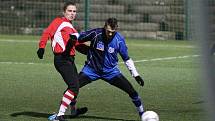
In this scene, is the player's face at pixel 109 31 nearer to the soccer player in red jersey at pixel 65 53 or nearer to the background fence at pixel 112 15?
the soccer player in red jersey at pixel 65 53

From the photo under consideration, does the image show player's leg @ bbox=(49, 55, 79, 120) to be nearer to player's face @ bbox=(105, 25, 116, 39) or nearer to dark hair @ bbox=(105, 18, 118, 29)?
player's face @ bbox=(105, 25, 116, 39)

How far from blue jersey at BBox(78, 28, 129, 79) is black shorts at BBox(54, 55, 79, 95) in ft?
0.62

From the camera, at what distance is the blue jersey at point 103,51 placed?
7.11 m

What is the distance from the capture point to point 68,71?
7125 mm

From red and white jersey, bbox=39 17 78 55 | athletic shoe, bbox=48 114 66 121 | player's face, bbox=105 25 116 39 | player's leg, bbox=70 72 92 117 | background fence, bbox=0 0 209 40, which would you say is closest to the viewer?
athletic shoe, bbox=48 114 66 121

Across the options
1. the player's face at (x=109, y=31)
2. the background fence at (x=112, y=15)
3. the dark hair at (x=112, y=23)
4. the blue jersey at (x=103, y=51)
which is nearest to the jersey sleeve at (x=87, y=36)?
the blue jersey at (x=103, y=51)

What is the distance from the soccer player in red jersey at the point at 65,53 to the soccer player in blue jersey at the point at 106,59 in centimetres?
17

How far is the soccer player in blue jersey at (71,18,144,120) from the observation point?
23.2 ft

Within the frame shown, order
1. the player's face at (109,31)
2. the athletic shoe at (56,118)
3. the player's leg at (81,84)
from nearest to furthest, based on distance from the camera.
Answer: the athletic shoe at (56,118), the player's face at (109,31), the player's leg at (81,84)

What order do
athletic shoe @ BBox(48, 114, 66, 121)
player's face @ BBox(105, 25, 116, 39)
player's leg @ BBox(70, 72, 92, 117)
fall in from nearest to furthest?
athletic shoe @ BBox(48, 114, 66, 121)
player's face @ BBox(105, 25, 116, 39)
player's leg @ BBox(70, 72, 92, 117)

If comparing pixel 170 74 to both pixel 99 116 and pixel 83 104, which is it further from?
pixel 99 116

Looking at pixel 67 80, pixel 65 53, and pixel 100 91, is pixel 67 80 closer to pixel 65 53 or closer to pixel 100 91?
pixel 65 53

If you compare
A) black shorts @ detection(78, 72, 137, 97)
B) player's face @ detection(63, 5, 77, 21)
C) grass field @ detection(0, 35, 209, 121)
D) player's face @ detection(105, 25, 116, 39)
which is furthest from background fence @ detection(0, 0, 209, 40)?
player's face @ detection(105, 25, 116, 39)

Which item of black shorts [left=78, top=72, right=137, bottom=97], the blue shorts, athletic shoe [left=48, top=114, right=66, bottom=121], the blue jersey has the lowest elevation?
athletic shoe [left=48, top=114, right=66, bottom=121]
